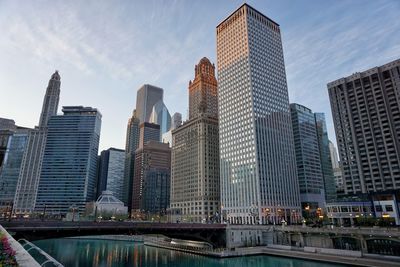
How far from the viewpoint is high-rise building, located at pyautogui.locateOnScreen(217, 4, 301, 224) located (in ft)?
509

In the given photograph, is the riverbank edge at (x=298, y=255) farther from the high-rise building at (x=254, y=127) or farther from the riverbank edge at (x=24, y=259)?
the riverbank edge at (x=24, y=259)

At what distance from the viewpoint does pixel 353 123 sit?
6934 inches

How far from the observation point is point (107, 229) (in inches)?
2849

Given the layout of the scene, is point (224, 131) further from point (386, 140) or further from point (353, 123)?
point (386, 140)

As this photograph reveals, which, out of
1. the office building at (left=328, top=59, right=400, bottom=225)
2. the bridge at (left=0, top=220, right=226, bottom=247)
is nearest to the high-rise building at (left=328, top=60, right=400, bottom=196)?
the office building at (left=328, top=59, right=400, bottom=225)

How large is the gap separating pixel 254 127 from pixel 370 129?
231ft

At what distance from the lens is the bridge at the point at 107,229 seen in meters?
61.8

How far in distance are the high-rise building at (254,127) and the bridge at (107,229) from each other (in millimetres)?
56994

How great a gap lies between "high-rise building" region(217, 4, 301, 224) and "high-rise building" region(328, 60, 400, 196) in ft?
110

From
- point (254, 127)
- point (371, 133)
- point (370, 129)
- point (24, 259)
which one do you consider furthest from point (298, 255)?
point (370, 129)

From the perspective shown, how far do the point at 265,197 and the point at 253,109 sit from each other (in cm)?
4888

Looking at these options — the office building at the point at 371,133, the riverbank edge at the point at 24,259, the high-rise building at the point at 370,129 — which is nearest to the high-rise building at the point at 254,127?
the high-rise building at the point at 370,129

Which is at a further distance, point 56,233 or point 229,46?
point 229,46

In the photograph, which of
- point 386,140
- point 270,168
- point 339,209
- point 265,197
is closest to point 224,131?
point 270,168
